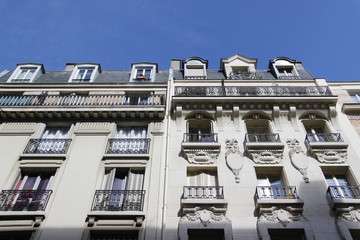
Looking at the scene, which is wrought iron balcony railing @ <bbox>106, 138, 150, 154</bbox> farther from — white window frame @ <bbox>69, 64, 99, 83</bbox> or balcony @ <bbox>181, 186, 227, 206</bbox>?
white window frame @ <bbox>69, 64, 99, 83</bbox>

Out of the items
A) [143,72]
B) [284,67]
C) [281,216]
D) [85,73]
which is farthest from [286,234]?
[85,73]

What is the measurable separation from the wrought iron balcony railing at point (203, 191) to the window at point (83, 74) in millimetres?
8488

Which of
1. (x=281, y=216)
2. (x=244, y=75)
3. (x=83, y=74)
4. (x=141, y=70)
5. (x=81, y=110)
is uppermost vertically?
(x=141, y=70)

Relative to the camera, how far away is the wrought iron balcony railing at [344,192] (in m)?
8.91

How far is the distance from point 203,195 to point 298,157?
12.1 feet

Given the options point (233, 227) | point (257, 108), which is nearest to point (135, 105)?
point (257, 108)

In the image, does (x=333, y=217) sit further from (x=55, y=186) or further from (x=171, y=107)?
(x=55, y=186)

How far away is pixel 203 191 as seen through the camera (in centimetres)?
919

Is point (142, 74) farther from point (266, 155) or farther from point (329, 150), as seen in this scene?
point (329, 150)

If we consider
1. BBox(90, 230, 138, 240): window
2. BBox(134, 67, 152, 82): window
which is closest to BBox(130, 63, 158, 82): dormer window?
BBox(134, 67, 152, 82): window

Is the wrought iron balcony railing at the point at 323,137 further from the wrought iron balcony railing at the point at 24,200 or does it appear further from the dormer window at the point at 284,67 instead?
the wrought iron balcony railing at the point at 24,200

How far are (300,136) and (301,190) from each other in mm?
2686

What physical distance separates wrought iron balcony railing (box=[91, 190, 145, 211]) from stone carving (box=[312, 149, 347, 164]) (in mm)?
6098

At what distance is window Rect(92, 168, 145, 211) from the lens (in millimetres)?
8695
